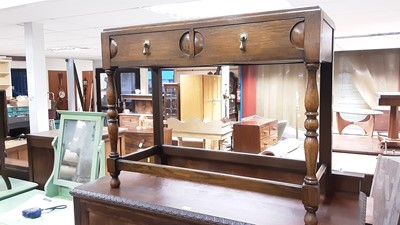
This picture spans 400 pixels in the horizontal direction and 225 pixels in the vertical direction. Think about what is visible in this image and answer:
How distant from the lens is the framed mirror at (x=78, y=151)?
2.26 metres

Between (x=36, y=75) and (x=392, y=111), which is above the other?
(x=36, y=75)

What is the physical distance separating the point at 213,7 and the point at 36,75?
2370 millimetres

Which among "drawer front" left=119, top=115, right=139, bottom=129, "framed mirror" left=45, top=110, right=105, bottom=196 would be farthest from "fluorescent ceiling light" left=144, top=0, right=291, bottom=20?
"drawer front" left=119, top=115, right=139, bottom=129

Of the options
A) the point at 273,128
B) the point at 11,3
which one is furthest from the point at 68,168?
the point at 273,128

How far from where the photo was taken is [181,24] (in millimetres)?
1360

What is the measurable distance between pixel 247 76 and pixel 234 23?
30.5 ft

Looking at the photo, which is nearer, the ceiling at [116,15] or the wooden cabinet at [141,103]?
the ceiling at [116,15]

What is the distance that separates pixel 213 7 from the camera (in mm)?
3799

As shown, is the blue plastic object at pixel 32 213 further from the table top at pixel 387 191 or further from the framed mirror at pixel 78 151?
the table top at pixel 387 191

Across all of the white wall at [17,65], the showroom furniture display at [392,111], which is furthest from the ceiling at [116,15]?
the white wall at [17,65]

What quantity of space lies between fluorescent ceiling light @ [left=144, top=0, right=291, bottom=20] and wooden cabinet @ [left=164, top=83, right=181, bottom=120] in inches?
104

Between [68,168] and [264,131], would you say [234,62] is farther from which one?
[264,131]

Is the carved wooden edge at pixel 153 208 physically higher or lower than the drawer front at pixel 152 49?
lower

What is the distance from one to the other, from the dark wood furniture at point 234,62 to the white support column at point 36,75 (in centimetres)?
284
